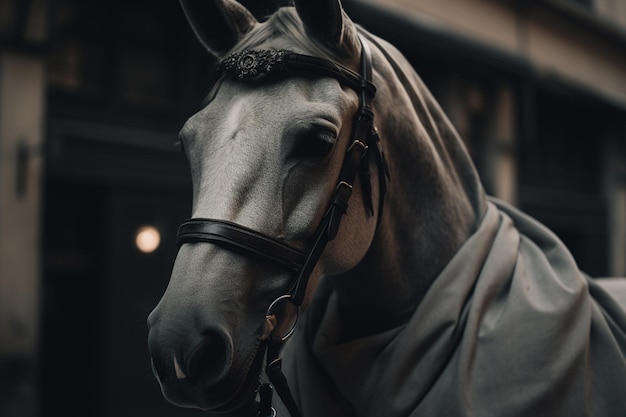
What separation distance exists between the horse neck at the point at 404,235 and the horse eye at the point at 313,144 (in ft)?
1.13

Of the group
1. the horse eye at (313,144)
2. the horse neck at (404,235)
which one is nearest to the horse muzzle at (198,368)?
the horse eye at (313,144)

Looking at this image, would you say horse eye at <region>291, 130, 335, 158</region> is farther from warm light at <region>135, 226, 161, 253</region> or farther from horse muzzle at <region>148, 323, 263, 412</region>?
warm light at <region>135, 226, 161, 253</region>

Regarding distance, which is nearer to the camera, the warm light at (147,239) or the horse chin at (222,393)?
the horse chin at (222,393)

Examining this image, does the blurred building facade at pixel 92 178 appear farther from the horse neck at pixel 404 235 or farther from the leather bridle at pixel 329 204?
the leather bridle at pixel 329 204

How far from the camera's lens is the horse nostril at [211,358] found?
1480mm

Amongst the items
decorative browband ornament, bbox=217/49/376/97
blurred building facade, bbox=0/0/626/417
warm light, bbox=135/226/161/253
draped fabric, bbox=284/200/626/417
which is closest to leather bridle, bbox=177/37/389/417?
decorative browband ornament, bbox=217/49/376/97

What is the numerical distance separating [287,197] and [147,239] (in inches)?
218

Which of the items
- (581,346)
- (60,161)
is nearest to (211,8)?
(581,346)

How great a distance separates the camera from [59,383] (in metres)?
6.60

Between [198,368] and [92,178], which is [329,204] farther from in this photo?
[92,178]

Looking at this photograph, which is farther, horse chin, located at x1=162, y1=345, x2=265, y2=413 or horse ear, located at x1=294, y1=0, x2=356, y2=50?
horse ear, located at x1=294, y1=0, x2=356, y2=50

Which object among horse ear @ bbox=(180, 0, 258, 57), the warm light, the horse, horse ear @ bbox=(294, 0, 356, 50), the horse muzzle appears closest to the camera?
the horse muzzle

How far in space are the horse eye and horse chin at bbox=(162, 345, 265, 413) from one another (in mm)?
499

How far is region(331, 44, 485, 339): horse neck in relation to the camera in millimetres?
2066
